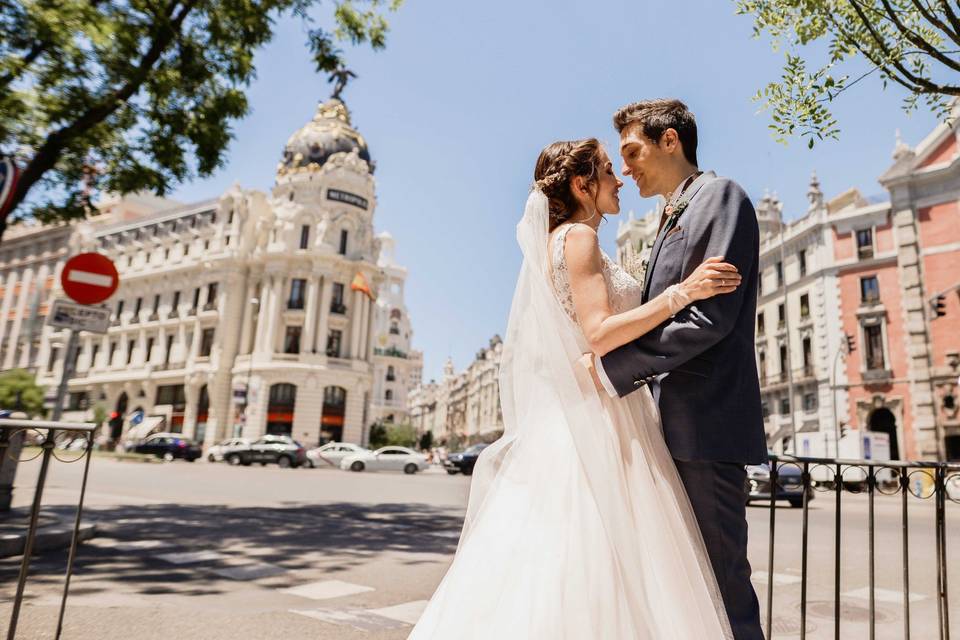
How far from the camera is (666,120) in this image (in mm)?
2139

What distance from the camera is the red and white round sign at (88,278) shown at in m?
6.15

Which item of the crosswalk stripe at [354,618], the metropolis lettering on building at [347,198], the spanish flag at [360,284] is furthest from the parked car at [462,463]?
the metropolis lettering on building at [347,198]

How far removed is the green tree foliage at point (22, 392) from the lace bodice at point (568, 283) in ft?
173

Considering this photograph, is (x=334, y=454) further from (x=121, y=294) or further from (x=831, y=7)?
(x=121, y=294)

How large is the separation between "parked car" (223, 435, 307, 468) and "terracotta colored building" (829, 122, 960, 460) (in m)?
27.8

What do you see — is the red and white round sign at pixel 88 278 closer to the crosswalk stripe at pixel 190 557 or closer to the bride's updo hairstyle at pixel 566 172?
the crosswalk stripe at pixel 190 557

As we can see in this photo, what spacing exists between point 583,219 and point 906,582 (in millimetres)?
2678

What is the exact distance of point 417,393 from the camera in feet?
637

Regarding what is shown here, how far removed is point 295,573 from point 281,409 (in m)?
42.4

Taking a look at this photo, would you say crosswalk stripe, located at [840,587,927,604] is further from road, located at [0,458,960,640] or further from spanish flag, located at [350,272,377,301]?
spanish flag, located at [350,272,377,301]

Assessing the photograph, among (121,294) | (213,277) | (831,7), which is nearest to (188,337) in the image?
(213,277)

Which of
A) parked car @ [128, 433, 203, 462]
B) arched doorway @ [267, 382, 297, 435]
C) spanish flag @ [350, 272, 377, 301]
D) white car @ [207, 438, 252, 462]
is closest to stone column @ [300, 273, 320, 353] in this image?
spanish flag @ [350, 272, 377, 301]

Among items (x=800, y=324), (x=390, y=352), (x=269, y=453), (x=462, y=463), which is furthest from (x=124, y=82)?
(x=390, y=352)

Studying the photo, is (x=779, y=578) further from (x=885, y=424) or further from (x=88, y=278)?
(x=885, y=424)
